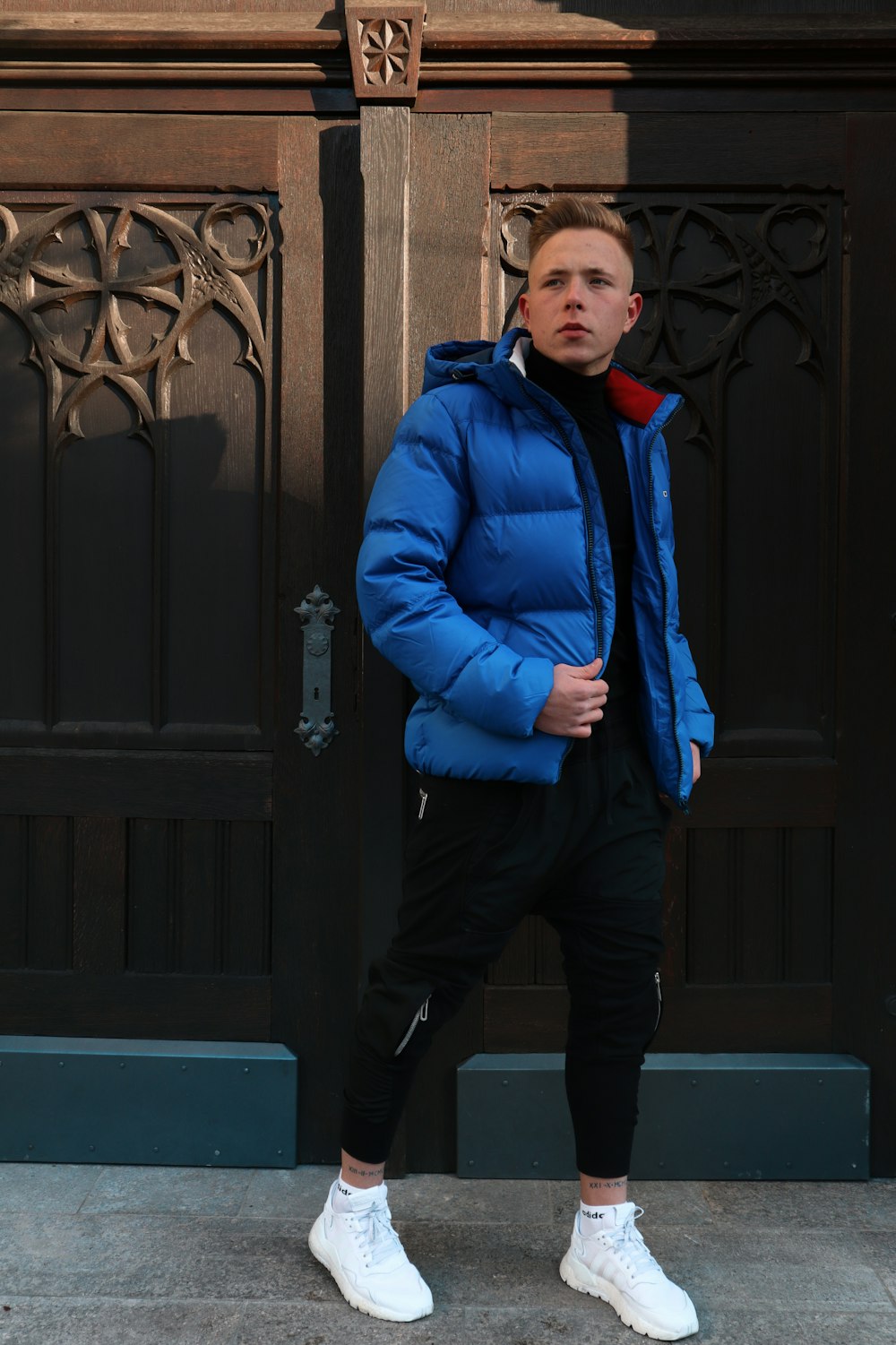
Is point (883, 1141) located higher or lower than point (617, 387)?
lower

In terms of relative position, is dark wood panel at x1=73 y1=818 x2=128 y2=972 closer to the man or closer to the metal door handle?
the metal door handle

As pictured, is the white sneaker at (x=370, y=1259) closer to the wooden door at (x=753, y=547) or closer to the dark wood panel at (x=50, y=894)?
the wooden door at (x=753, y=547)

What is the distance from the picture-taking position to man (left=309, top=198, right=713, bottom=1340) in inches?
83.7

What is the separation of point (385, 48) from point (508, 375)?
3.34ft

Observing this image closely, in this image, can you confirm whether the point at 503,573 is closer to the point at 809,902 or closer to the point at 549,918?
the point at 549,918

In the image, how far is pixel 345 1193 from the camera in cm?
234

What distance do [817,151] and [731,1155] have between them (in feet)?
7.56

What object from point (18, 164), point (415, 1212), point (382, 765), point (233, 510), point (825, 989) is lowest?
point (415, 1212)

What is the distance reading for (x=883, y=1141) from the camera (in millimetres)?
2861

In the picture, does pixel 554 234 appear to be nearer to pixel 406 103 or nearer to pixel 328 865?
pixel 406 103

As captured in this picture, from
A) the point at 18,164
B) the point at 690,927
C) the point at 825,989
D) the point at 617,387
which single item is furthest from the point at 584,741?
the point at 18,164

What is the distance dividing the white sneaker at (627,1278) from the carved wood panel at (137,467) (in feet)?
4.23

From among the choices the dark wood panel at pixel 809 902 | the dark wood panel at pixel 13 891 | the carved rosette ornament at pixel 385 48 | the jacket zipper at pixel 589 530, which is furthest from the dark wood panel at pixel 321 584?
the dark wood panel at pixel 809 902

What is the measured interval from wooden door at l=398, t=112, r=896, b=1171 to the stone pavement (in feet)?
1.07
